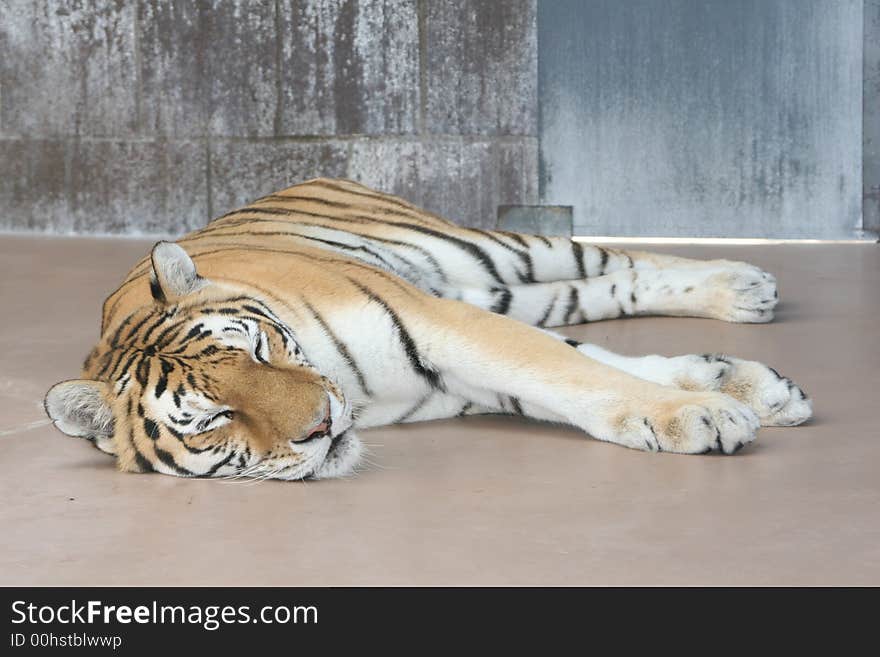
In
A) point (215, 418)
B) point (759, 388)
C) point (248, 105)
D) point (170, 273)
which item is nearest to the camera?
point (215, 418)

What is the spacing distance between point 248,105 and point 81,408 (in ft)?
15.8

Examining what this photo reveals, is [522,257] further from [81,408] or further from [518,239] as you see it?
[81,408]

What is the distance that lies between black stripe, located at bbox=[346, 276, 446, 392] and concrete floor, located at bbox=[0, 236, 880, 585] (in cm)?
11

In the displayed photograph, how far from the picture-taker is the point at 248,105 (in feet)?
22.0

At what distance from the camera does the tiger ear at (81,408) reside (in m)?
2.08

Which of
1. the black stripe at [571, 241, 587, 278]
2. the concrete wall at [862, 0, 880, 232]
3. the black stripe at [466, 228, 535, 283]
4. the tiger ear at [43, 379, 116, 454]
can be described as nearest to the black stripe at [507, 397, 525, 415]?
the tiger ear at [43, 379, 116, 454]

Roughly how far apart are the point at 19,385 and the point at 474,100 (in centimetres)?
382

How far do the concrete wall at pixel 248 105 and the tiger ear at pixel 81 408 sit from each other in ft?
14.9

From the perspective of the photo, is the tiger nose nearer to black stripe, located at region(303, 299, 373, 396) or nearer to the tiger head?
the tiger head

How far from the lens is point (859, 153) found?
6273 mm

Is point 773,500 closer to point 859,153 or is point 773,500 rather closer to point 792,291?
point 792,291

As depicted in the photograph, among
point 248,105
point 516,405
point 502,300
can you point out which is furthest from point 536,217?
point 516,405

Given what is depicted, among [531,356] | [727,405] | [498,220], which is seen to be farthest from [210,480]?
[498,220]
